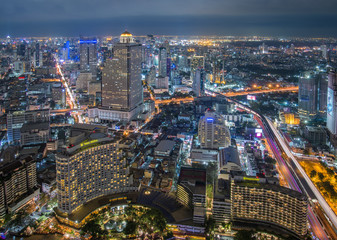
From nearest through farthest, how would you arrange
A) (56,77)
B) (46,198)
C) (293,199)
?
(293,199) → (46,198) → (56,77)

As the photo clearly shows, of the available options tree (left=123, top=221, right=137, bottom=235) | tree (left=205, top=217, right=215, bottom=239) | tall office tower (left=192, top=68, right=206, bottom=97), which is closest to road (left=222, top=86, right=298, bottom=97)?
tall office tower (left=192, top=68, right=206, bottom=97)

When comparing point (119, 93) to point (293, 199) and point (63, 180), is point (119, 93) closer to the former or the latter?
point (63, 180)

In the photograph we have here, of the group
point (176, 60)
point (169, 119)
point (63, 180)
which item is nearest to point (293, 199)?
point (63, 180)

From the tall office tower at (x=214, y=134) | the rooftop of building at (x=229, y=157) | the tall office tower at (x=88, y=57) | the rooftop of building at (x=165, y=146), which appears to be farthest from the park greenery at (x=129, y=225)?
the tall office tower at (x=88, y=57)

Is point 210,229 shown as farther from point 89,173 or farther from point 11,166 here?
point 11,166

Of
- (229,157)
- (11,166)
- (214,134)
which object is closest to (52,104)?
(11,166)

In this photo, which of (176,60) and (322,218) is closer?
(322,218)
